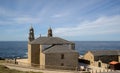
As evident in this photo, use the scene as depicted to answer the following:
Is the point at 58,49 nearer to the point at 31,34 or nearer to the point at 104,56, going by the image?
the point at 31,34

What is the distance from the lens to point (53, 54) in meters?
47.9

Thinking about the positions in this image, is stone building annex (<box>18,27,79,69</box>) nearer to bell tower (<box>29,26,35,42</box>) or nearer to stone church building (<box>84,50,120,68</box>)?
bell tower (<box>29,26,35,42</box>)

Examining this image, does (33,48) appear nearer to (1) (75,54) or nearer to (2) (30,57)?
(2) (30,57)

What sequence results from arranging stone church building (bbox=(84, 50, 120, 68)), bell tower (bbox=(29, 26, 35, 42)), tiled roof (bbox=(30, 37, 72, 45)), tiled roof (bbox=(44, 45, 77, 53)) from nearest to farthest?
tiled roof (bbox=(44, 45, 77, 53))
tiled roof (bbox=(30, 37, 72, 45))
bell tower (bbox=(29, 26, 35, 42))
stone church building (bbox=(84, 50, 120, 68))

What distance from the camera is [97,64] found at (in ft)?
179

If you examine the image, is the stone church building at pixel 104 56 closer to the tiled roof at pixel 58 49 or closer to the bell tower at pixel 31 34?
the tiled roof at pixel 58 49

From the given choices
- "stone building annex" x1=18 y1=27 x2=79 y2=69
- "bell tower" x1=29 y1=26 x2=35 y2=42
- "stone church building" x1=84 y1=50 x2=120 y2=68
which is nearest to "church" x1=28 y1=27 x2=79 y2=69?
"stone building annex" x1=18 y1=27 x2=79 y2=69

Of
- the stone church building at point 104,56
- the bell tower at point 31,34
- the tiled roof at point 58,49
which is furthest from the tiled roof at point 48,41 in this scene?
the stone church building at point 104,56

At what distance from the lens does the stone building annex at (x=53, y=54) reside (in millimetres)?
47875

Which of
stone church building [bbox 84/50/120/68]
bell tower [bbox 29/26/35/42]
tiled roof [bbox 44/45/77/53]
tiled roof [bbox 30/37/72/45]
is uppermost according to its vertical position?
bell tower [bbox 29/26/35/42]

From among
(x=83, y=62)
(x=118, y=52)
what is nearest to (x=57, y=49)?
(x=83, y=62)

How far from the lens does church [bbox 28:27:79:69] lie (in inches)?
1885

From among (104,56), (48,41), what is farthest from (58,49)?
(104,56)

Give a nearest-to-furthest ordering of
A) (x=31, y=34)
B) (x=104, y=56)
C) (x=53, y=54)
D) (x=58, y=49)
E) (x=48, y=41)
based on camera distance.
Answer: (x=53, y=54), (x=58, y=49), (x=48, y=41), (x=31, y=34), (x=104, y=56)
